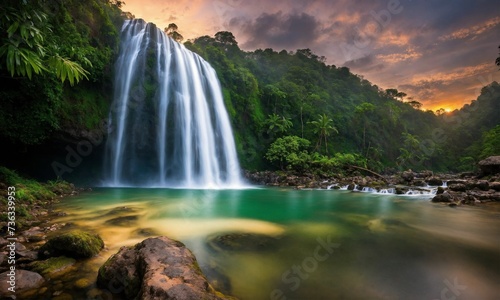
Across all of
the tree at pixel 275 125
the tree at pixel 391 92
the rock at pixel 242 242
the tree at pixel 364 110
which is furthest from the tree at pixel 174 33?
the tree at pixel 391 92

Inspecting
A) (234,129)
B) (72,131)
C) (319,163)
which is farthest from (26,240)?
(319,163)

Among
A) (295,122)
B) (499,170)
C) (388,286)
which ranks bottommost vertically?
(388,286)

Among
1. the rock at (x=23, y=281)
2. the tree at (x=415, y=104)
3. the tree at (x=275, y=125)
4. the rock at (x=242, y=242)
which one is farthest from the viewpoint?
the tree at (x=415, y=104)

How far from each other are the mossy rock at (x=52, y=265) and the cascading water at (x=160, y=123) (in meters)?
15.3

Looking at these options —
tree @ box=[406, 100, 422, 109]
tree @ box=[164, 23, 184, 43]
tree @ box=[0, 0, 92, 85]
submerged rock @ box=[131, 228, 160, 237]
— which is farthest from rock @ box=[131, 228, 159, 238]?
tree @ box=[406, 100, 422, 109]

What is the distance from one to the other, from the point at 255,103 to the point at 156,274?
27870 mm

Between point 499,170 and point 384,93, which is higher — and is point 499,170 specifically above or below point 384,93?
below

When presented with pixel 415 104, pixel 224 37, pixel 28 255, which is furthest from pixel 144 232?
pixel 415 104

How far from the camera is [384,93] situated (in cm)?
6281

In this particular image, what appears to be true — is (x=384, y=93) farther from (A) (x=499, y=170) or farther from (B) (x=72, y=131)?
(B) (x=72, y=131)

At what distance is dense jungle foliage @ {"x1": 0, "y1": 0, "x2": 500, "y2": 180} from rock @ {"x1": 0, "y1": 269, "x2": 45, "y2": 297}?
8.01 ft

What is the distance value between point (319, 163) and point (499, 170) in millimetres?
13135

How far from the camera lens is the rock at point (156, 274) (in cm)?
240

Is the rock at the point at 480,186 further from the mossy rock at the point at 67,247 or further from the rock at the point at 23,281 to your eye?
the rock at the point at 23,281
